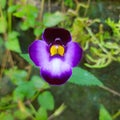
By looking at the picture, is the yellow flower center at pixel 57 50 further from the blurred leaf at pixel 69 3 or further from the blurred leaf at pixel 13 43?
the blurred leaf at pixel 69 3

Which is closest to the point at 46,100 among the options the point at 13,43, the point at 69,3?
the point at 13,43

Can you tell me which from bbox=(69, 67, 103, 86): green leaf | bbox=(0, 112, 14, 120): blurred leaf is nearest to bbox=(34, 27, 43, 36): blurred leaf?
bbox=(0, 112, 14, 120): blurred leaf

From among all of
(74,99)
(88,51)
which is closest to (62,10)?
(88,51)

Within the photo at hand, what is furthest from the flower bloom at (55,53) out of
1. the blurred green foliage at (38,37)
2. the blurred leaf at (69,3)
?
the blurred leaf at (69,3)

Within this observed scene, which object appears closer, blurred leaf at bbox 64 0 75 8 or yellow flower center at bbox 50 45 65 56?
yellow flower center at bbox 50 45 65 56

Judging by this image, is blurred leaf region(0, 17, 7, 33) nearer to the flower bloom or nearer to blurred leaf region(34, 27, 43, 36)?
blurred leaf region(34, 27, 43, 36)
